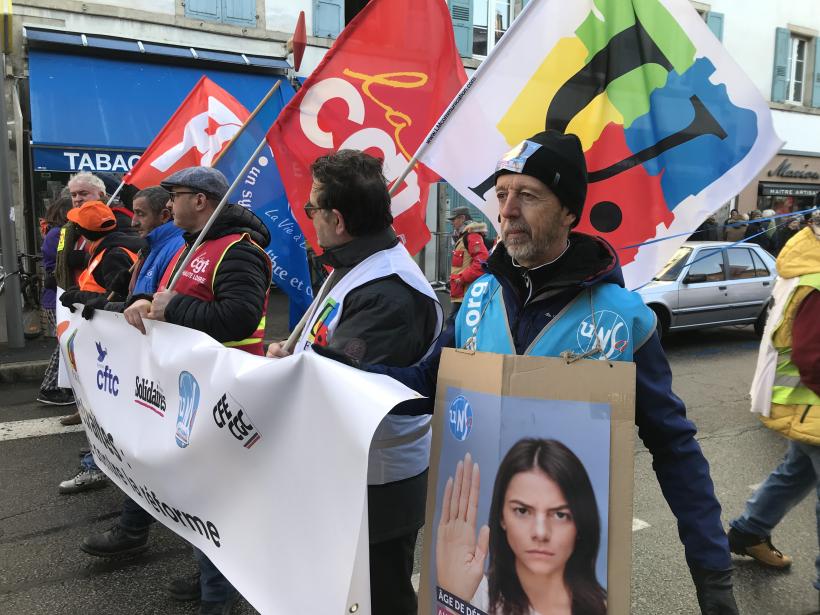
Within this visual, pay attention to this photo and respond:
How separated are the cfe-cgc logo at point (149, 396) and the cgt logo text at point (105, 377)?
230 millimetres

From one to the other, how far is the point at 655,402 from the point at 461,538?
63cm

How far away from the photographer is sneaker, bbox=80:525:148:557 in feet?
11.4

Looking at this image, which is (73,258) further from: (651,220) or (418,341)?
(651,220)

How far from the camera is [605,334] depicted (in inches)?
64.3

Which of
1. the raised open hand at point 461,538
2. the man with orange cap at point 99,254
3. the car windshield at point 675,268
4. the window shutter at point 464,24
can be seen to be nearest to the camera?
the raised open hand at point 461,538

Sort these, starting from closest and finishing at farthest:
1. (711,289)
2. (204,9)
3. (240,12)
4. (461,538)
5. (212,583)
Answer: (461,538) → (212,583) → (711,289) → (204,9) → (240,12)

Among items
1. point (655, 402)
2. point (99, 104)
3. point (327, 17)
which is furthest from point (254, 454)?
point (327, 17)

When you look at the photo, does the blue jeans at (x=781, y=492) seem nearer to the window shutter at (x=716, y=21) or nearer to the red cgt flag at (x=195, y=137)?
the red cgt flag at (x=195, y=137)

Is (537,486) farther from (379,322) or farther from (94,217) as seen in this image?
(94,217)

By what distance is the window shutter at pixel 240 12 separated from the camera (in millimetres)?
12477

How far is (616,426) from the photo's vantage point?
1437 mm

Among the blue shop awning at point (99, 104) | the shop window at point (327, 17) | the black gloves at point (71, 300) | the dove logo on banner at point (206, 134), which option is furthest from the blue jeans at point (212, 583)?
the shop window at point (327, 17)

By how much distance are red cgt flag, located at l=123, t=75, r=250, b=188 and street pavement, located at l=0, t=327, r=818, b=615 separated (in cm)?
233

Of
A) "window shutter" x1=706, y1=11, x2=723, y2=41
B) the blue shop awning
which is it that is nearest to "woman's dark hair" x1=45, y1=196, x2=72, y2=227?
the blue shop awning
